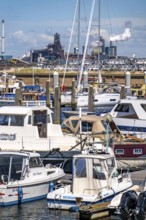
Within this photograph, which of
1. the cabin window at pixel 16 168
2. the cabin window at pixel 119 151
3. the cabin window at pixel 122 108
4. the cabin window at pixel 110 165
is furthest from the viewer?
the cabin window at pixel 122 108

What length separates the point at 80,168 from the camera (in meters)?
25.5

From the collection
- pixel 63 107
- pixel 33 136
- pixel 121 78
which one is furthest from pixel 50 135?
pixel 121 78

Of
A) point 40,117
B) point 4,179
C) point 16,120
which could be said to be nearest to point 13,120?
point 16,120

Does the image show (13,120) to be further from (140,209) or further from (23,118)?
(140,209)

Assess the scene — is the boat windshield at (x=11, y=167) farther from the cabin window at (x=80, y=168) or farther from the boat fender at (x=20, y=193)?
the cabin window at (x=80, y=168)

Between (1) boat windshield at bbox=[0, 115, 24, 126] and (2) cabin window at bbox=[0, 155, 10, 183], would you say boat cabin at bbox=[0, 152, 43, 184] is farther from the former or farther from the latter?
(1) boat windshield at bbox=[0, 115, 24, 126]

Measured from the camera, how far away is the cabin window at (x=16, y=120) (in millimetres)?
32500

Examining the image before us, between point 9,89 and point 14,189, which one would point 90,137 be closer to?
point 14,189

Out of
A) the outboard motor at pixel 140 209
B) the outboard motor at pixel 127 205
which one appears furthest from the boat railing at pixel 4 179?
the outboard motor at pixel 140 209

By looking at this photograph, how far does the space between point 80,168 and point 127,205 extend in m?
3.48

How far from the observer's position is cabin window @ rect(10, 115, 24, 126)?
3250cm

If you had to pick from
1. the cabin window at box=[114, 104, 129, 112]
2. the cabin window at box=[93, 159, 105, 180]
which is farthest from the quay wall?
the cabin window at box=[93, 159, 105, 180]

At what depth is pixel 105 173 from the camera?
2541 cm

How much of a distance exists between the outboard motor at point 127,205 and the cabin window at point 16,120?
10.6 m
